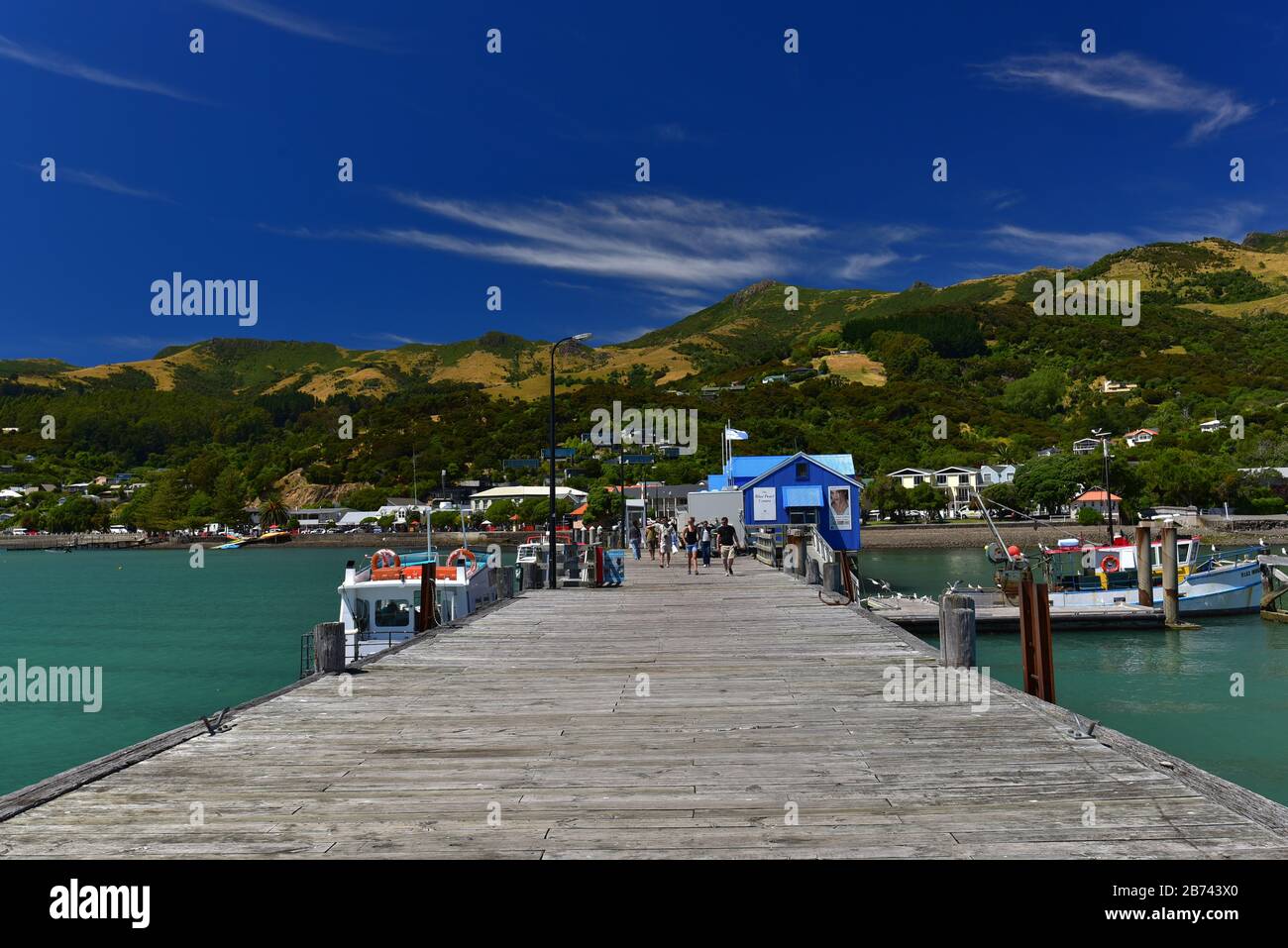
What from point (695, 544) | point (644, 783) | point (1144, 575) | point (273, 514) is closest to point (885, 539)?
point (1144, 575)

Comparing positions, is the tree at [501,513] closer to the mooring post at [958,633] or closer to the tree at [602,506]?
the tree at [602,506]

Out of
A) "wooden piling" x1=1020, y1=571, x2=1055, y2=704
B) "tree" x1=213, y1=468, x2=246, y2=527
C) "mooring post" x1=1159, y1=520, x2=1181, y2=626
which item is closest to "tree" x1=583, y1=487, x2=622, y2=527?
"mooring post" x1=1159, y1=520, x2=1181, y2=626

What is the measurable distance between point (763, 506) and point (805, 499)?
2.33 meters

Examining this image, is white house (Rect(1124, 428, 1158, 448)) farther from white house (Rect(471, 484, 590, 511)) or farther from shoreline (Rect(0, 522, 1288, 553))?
white house (Rect(471, 484, 590, 511))

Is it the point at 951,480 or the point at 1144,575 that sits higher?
the point at 951,480

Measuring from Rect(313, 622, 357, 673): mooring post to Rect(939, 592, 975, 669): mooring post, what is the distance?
7.24 m

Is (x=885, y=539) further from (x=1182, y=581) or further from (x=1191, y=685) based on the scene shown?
(x=1191, y=685)

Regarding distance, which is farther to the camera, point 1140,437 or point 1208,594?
point 1140,437

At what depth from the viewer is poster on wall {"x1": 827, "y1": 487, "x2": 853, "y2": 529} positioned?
4966 cm

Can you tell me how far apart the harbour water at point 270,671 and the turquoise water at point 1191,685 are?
63 millimetres

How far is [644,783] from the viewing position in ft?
21.4

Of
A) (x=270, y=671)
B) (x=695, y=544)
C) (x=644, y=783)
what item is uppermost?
(x=695, y=544)

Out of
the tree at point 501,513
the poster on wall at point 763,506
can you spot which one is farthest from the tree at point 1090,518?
the tree at point 501,513
